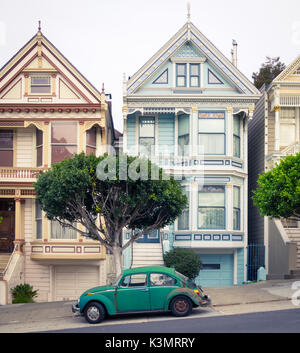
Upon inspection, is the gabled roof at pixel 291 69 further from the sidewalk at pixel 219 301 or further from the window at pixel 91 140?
the sidewalk at pixel 219 301

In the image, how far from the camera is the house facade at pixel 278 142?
24.7 metres

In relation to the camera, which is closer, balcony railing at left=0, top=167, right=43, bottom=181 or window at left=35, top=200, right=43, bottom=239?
balcony railing at left=0, top=167, right=43, bottom=181

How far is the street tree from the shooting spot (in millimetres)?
17906

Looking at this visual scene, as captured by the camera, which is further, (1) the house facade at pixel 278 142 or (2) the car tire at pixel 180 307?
(1) the house facade at pixel 278 142

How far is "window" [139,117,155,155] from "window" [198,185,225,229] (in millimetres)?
3246

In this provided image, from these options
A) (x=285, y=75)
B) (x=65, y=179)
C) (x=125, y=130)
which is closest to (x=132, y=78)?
(x=125, y=130)

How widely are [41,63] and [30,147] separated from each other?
12.9 feet

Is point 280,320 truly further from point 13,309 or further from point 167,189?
point 13,309

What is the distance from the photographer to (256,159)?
28.2 metres

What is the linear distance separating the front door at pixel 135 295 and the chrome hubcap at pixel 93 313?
0.63 m

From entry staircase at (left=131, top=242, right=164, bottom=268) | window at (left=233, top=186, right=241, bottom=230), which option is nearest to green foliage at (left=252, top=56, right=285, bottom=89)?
window at (left=233, top=186, right=241, bottom=230)

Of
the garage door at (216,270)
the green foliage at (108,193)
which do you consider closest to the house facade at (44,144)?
the garage door at (216,270)

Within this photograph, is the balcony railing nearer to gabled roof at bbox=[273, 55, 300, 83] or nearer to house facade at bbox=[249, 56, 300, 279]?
house facade at bbox=[249, 56, 300, 279]

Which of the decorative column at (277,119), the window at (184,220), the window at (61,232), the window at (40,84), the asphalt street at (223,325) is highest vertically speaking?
the window at (40,84)
